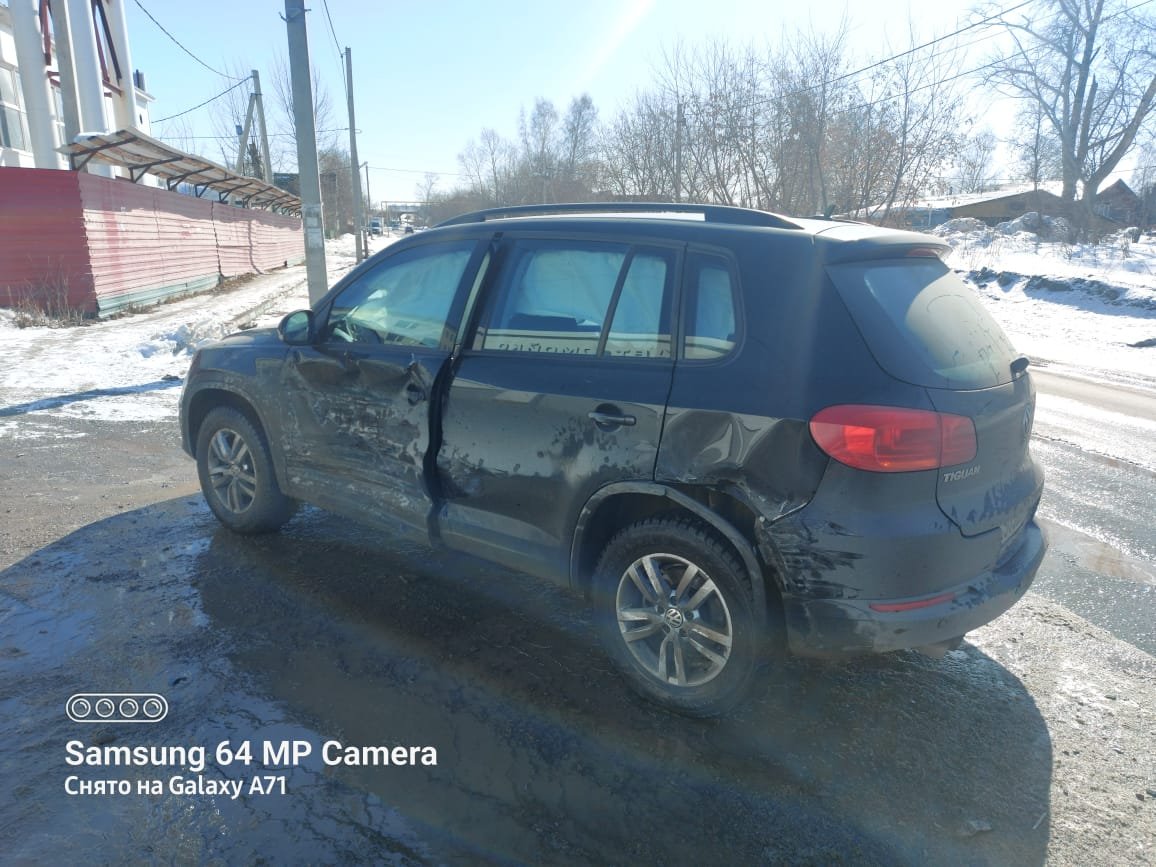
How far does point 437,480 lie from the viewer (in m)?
3.52

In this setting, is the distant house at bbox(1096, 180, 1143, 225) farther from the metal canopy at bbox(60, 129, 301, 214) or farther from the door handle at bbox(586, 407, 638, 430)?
the door handle at bbox(586, 407, 638, 430)

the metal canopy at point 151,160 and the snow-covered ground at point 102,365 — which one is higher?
the metal canopy at point 151,160

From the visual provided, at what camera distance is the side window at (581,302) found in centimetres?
293

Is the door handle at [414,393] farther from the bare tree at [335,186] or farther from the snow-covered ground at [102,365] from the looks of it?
the bare tree at [335,186]

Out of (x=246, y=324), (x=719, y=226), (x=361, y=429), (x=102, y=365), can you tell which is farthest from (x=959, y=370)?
(x=246, y=324)

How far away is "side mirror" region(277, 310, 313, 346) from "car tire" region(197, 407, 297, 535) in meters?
0.63

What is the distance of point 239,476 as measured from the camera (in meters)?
4.40

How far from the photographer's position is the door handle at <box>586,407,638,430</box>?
9.27ft

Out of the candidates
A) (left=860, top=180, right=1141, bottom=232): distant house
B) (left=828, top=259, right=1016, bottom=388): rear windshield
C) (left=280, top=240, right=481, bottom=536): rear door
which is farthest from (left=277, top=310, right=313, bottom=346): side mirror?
(left=860, top=180, right=1141, bottom=232): distant house

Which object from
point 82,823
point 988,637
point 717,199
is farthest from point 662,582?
point 717,199

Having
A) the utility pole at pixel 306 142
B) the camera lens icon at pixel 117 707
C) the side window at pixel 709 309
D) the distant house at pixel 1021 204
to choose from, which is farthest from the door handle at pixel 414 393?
the distant house at pixel 1021 204

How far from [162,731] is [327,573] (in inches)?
53.3

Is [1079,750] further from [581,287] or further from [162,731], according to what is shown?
[162,731]

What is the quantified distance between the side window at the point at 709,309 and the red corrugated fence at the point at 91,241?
14132 millimetres
